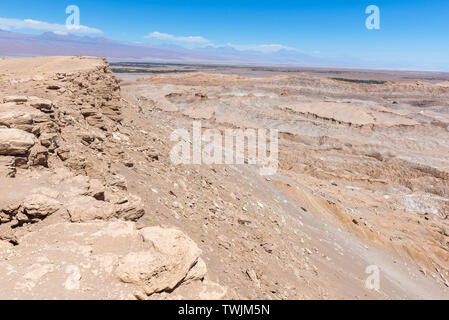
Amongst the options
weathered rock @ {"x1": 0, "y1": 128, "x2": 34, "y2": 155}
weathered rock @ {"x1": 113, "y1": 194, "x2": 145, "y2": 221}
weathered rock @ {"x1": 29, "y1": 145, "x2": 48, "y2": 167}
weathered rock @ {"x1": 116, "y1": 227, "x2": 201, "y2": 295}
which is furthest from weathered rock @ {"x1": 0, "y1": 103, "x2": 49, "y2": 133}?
weathered rock @ {"x1": 116, "y1": 227, "x2": 201, "y2": 295}

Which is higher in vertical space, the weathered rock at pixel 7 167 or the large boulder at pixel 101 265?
the weathered rock at pixel 7 167

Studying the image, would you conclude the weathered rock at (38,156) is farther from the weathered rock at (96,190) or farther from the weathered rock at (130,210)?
the weathered rock at (130,210)

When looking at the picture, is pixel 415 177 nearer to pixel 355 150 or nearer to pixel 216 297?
pixel 355 150

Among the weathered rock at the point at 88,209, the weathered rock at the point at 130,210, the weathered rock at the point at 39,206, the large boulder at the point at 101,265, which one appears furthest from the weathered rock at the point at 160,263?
the weathered rock at the point at 39,206

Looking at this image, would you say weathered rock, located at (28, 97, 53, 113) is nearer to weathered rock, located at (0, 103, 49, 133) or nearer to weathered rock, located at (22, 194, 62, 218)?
weathered rock, located at (0, 103, 49, 133)

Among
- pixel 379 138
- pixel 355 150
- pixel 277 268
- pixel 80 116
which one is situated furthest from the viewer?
pixel 379 138
